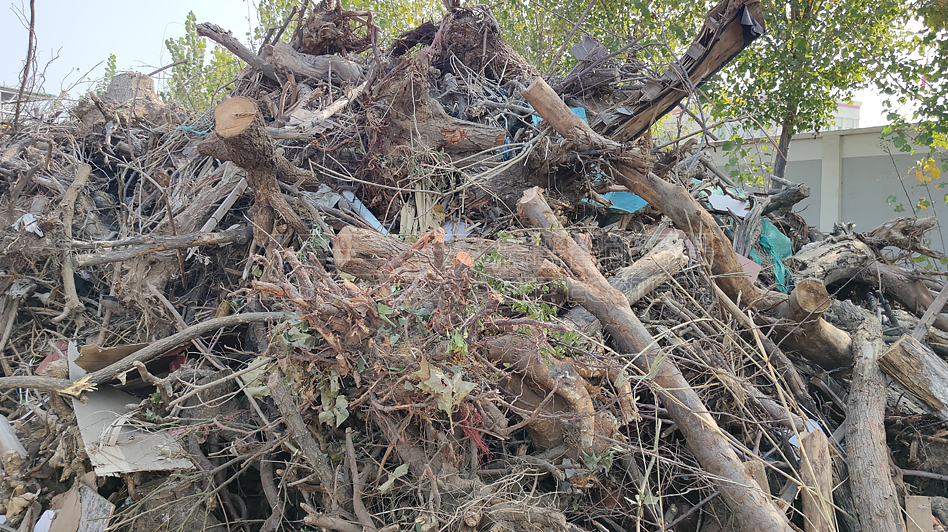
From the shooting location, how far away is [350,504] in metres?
2.12

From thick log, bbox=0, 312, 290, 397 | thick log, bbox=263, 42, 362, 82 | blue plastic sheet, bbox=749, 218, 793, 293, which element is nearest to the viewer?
thick log, bbox=0, 312, 290, 397

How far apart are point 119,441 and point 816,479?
120 inches

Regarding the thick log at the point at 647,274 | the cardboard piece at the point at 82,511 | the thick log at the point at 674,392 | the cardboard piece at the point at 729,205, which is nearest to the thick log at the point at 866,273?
the cardboard piece at the point at 729,205

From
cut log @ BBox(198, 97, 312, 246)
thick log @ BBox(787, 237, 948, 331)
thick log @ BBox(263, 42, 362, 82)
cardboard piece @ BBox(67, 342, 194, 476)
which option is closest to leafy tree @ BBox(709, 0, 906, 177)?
thick log @ BBox(787, 237, 948, 331)

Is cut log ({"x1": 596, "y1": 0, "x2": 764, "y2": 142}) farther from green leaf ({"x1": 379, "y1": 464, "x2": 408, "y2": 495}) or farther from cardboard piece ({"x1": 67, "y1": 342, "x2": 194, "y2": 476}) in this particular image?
cardboard piece ({"x1": 67, "y1": 342, "x2": 194, "y2": 476})

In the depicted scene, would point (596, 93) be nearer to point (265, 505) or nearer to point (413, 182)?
point (413, 182)

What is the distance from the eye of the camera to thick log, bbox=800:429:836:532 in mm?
2129

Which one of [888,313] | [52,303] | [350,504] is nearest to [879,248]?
[888,313]

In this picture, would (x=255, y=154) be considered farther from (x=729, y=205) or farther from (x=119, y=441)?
(x=729, y=205)

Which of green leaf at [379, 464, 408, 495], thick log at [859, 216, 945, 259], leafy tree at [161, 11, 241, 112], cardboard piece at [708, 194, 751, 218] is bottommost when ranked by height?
green leaf at [379, 464, 408, 495]

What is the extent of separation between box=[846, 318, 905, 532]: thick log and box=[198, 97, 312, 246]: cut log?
10.4 feet

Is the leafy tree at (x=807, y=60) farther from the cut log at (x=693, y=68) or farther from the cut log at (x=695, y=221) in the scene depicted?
the cut log at (x=695, y=221)

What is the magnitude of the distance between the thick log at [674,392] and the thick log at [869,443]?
0.62 meters

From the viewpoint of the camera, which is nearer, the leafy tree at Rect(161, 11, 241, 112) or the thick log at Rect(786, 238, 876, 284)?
the thick log at Rect(786, 238, 876, 284)
